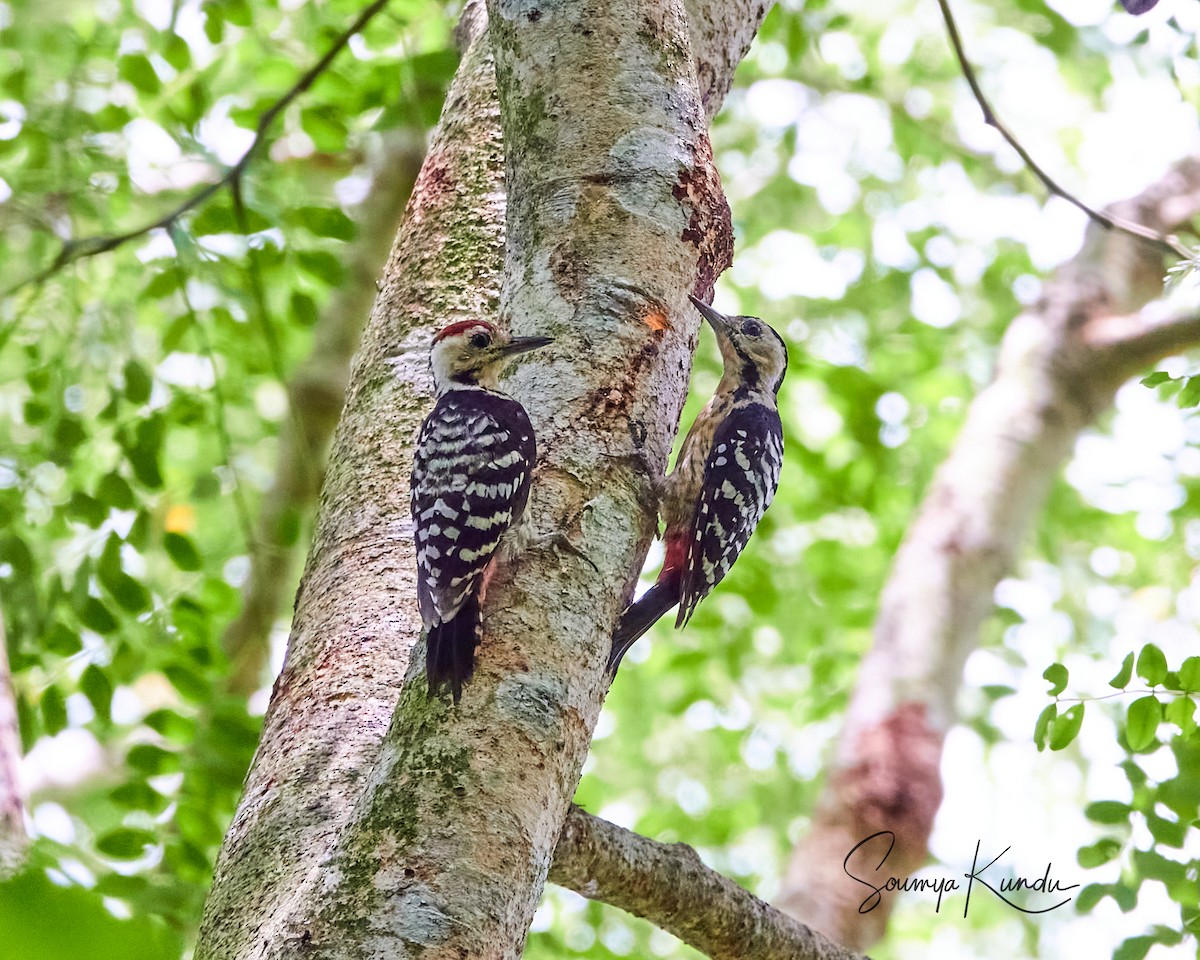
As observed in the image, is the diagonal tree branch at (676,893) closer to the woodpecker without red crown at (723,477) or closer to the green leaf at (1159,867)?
the woodpecker without red crown at (723,477)

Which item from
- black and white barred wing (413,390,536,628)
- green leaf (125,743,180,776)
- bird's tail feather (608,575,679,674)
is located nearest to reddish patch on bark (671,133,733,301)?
black and white barred wing (413,390,536,628)

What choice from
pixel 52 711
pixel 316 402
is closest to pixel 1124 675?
pixel 52 711

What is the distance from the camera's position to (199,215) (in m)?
3.87

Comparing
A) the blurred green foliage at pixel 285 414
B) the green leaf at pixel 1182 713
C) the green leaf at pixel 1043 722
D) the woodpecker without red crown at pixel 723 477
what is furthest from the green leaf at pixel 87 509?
the green leaf at pixel 1182 713

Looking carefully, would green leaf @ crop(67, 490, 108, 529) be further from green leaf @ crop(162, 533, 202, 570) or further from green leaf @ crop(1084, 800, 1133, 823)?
green leaf @ crop(1084, 800, 1133, 823)

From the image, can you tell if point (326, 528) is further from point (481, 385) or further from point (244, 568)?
point (244, 568)

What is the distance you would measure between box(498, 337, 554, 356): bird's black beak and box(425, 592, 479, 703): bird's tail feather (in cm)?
59

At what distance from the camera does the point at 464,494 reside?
230 cm

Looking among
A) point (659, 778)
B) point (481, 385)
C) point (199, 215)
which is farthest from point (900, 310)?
point (481, 385)

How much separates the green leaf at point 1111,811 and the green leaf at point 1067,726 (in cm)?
23

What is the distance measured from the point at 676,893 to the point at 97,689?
6.21 feet

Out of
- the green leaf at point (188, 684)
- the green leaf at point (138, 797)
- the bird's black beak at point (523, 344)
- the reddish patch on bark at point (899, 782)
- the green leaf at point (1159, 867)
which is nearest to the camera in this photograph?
the bird's black beak at point (523, 344)

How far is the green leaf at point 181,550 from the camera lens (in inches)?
138

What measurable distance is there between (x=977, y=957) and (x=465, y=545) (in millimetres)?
8893
